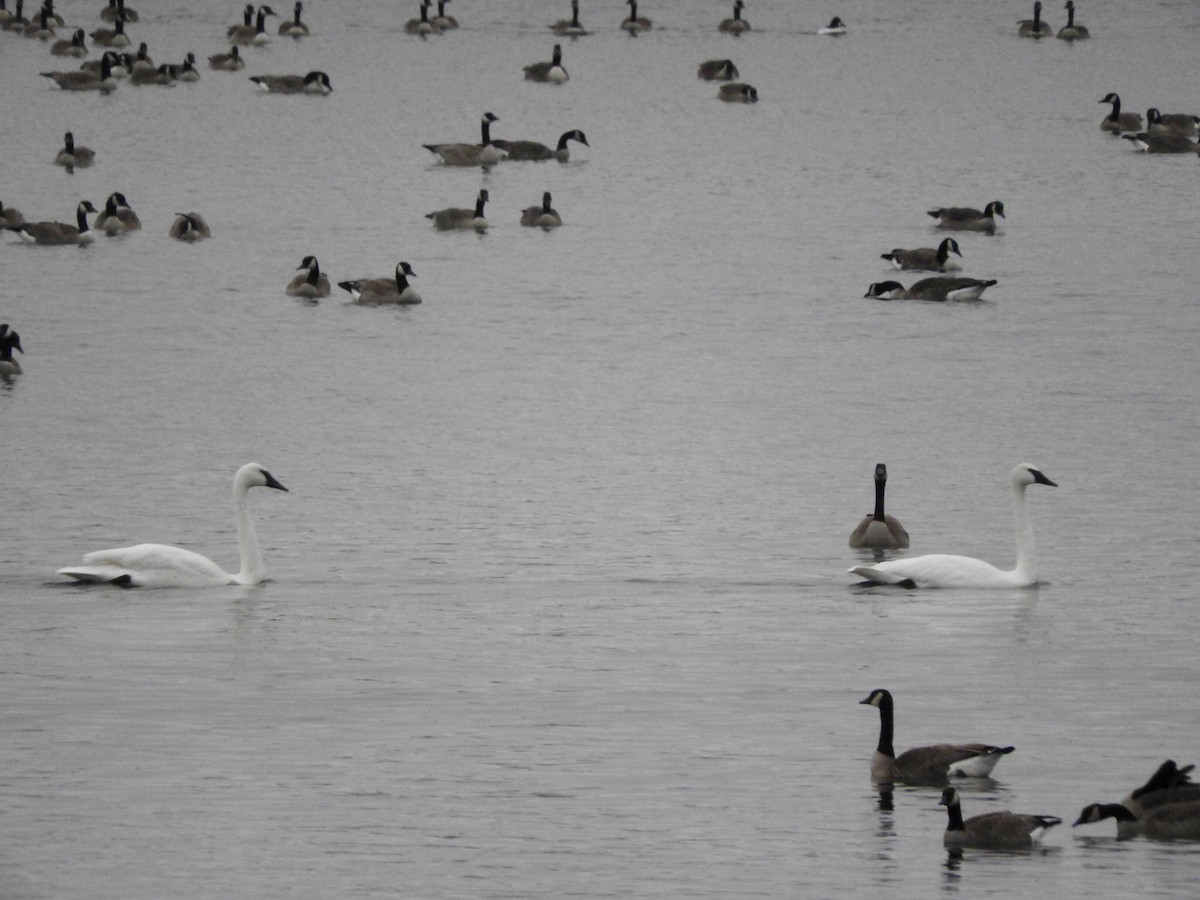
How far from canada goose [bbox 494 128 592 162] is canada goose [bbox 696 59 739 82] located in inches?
600

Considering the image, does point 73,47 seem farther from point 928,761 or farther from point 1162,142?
point 928,761

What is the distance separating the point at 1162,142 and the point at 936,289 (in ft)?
79.6

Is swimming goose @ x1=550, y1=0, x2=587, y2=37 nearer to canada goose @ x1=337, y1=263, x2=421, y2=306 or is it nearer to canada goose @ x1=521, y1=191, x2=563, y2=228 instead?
canada goose @ x1=521, y1=191, x2=563, y2=228

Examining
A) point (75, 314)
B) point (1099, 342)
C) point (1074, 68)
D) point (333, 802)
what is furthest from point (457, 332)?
point (1074, 68)

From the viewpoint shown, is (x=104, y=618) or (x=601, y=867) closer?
(x=601, y=867)

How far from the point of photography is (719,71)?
3054 inches

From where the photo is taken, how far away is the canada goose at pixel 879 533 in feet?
74.9

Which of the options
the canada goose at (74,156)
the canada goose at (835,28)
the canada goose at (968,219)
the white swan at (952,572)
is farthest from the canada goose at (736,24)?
the white swan at (952,572)

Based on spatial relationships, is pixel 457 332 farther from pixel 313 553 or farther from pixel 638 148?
pixel 638 148

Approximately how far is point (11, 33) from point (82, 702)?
89833 mm

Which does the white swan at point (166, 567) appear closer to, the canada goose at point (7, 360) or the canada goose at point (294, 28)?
the canada goose at point (7, 360)

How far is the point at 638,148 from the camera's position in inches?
2562

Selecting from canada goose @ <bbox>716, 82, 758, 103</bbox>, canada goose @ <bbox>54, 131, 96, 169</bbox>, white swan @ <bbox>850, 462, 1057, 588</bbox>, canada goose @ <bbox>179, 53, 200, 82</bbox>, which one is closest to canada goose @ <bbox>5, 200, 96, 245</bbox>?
canada goose @ <bbox>54, 131, 96, 169</bbox>

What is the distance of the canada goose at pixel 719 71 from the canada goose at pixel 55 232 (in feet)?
109
